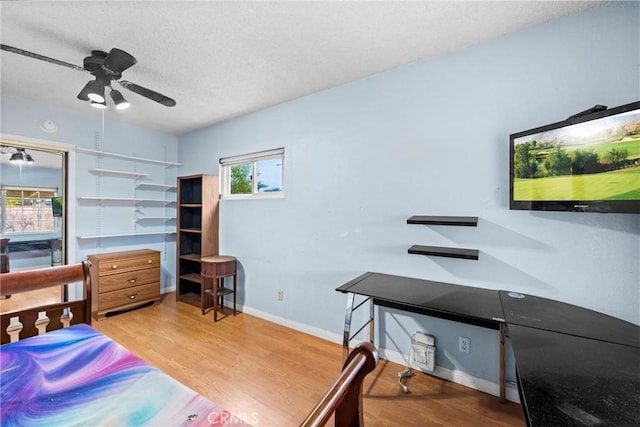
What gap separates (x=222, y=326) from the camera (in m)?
3.02

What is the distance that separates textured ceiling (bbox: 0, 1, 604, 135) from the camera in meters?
1.64

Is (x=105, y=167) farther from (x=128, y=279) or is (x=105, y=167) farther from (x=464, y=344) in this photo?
(x=464, y=344)

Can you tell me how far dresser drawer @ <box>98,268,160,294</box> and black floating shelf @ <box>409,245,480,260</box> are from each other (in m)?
3.43

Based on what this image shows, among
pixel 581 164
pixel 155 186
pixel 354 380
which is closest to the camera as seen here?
pixel 354 380

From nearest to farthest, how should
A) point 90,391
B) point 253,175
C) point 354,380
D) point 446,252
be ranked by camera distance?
point 354,380
point 90,391
point 446,252
point 253,175

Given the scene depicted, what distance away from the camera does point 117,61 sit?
1.86 meters

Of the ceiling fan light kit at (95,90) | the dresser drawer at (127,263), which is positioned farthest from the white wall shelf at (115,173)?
the ceiling fan light kit at (95,90)

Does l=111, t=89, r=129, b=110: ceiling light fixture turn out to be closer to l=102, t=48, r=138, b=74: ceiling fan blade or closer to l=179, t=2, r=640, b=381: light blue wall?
l=102, t=48, r=138, b=74: ceiling fan blade

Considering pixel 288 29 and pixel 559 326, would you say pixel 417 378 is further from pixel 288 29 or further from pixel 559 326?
pixel 288 29

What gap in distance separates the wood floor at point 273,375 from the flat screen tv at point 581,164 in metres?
1.40

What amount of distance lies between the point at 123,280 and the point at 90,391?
2.87 meters

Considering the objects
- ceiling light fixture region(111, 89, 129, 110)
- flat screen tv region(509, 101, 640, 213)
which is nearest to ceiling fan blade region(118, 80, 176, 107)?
ceiling light fixture region(111, 89, 129, 110)

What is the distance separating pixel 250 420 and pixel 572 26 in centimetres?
323

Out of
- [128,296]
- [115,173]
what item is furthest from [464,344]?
[115,173]
